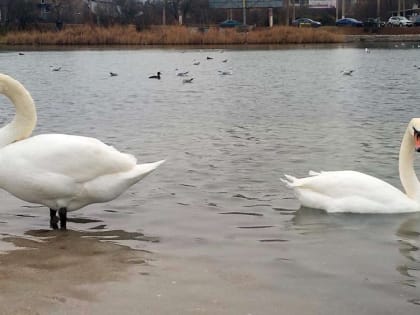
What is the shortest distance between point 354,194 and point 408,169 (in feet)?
2.47

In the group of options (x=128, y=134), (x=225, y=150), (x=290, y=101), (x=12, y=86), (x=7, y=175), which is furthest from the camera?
(x=290, y=101)

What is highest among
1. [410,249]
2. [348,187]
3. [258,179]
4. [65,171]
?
[65,171]

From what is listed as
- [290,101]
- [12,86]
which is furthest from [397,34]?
[12,86]

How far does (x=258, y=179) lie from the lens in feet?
26.6

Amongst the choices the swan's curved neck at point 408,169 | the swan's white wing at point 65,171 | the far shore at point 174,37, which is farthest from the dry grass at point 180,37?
the swan's white wing at point 65,171

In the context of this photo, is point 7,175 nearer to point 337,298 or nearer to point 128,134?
point 337,298

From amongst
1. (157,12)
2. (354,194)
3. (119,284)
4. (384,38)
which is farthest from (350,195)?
(157,12)

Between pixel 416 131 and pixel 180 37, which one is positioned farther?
pixel 180 37

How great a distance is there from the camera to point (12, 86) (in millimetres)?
6012

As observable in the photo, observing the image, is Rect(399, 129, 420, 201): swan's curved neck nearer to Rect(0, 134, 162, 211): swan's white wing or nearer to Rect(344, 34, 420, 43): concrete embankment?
Rect(0, 134, 162, 211): swan's white wing

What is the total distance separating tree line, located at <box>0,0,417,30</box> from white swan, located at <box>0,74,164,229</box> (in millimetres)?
79603

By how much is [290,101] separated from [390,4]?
3609 inches

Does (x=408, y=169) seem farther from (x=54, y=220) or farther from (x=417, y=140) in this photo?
(x=54, y=220)

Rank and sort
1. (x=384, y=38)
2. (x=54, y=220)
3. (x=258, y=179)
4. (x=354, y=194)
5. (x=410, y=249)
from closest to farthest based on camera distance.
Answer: (x=410, y=249), (x=54, y=220), (x=354, y=194), (x=258, y=179), (x=384, y=38)
